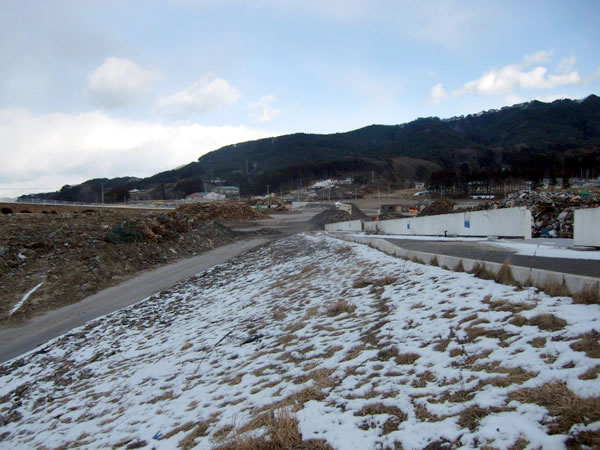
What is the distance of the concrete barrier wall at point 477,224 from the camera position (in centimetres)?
1728

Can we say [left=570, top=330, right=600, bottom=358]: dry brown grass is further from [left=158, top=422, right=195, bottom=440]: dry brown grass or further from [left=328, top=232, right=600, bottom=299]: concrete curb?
[left=158, top=422, right=195, bottom=440]: dry brown grass

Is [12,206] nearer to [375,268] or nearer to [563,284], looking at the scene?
[375,268]

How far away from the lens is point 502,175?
127 metres

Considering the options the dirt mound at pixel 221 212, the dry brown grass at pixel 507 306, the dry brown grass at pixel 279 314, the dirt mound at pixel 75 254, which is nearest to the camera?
the dry brown grass at pixel 507 306

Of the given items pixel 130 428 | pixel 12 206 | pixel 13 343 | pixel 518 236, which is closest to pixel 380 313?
pixel 130 428

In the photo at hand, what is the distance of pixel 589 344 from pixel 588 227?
1099 cm

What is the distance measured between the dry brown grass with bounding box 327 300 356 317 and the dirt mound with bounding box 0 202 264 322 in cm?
1288

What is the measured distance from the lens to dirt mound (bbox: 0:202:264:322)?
16656 millimetres

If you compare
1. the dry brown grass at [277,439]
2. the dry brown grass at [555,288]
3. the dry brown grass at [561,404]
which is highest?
the dry brown grass at [555,288]

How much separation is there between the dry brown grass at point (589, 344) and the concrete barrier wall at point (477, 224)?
574 inches

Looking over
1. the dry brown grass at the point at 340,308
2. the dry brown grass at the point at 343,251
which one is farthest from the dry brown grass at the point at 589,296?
the dry brown grass at the point at 343,251

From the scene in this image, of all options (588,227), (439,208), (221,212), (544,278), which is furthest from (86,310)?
(221,212)

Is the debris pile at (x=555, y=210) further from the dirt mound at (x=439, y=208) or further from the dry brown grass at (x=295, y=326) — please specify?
the dirt mound at (x=439, y=208)

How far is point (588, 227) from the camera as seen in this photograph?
12727mm
